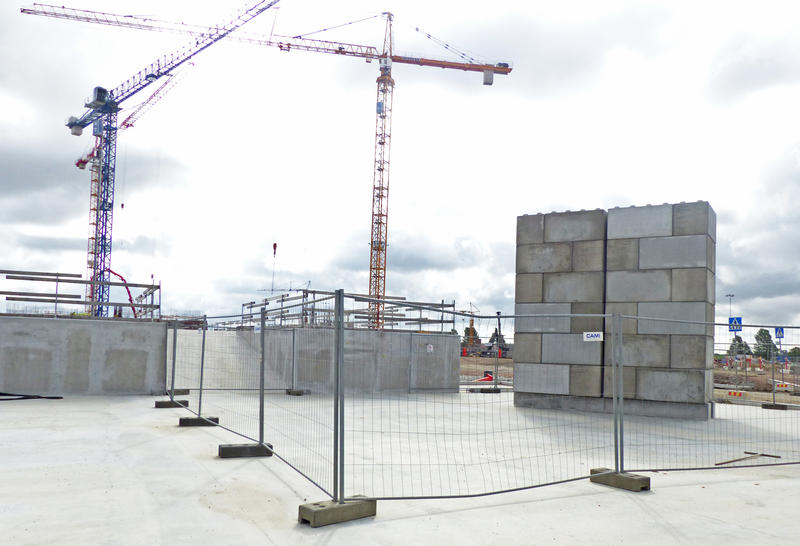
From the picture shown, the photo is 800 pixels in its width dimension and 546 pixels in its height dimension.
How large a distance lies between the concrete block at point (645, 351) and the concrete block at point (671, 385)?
20cm

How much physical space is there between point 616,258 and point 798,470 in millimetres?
8148

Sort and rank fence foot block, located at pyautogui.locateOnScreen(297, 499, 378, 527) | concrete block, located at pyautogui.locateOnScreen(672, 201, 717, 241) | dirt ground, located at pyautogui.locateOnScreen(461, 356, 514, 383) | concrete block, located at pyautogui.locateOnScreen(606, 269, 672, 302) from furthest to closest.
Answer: dirt ground, located at pyautogui.locateOnScreen(461, 356, 514, 383) < concrete block, located at pyautogui.locateOnScreen(606, 269, 672, 302) < concrete block, located at pyautogui.locateOnScreen(672, 201, 717, 241) < fence foot block, located at pyautogui.locateOnScreen(297, 499, 378, 527)

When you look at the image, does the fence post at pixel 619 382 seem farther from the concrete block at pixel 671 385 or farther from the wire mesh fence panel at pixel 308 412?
the concrete block at pixel 671 385

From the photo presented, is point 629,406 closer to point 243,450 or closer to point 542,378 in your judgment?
point 542,378

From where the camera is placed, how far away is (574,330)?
16.7 metres

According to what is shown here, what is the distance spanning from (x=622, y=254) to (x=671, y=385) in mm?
3542

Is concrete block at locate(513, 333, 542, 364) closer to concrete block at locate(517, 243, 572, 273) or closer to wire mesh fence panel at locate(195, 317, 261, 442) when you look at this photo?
concrete block at locate(517, 243, 572, 273)

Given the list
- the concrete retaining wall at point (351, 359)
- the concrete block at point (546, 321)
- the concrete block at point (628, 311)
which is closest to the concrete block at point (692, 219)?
the concrete block at point (628, 311)

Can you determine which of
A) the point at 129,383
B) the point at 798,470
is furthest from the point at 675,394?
the point at 129,383

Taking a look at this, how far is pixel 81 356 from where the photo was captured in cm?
1777

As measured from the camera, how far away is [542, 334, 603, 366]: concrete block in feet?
53.0

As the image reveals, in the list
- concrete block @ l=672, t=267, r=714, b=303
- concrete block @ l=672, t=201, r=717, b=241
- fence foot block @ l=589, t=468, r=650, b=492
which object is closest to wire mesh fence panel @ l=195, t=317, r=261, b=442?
fence foot block @ l=589, t=468, r=650, b=492

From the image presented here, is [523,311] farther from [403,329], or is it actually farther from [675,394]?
[403,329]

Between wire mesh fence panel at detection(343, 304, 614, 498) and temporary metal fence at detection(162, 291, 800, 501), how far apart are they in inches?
1.2
